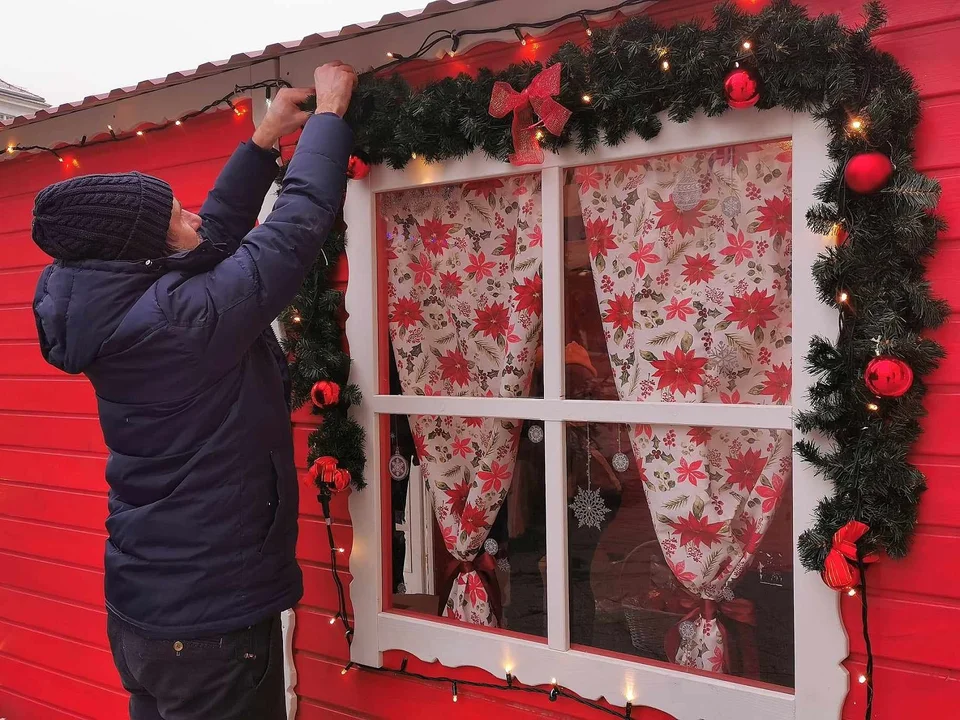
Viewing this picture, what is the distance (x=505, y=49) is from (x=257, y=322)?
3.78 ft

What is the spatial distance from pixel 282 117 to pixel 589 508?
61.8 inches

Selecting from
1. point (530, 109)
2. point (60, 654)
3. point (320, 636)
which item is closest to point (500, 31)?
point (530, 109)

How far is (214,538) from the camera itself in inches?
73.9

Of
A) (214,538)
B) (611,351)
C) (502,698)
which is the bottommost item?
(502,698)

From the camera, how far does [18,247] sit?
3674 millimetres

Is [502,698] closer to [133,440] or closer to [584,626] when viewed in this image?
[584,626]

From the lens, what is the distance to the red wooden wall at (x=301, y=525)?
1724 mm

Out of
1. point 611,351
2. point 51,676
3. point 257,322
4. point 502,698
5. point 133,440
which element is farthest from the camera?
point 51,676

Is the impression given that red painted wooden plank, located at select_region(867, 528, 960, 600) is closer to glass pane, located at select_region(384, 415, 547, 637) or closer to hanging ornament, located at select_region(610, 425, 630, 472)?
hanging ornament, located at select_region(610, 425, 630, 472)

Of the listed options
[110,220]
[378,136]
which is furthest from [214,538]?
[378,136]

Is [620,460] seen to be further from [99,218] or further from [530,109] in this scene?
[99,218]

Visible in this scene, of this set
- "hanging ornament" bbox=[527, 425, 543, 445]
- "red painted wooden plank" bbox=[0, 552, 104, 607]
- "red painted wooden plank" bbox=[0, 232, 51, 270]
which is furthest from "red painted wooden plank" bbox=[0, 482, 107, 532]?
"hanging ornament" bbox=[527, 425, 543, 445]

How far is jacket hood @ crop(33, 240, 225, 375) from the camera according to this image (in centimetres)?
173

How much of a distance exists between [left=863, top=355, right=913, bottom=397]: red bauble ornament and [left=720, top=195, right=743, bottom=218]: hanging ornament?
0.57 metres
